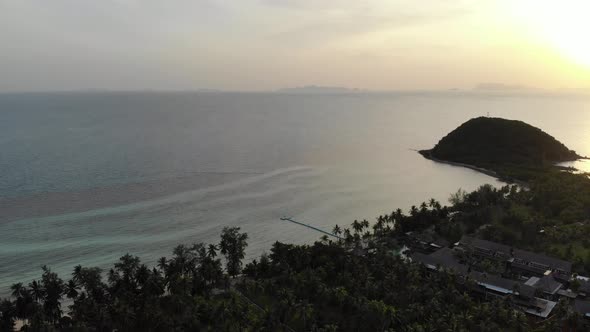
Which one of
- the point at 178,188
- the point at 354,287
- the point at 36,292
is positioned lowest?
the point at 354,287

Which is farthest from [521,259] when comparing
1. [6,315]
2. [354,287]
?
[6,315]

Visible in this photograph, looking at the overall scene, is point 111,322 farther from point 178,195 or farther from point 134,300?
point 178,195

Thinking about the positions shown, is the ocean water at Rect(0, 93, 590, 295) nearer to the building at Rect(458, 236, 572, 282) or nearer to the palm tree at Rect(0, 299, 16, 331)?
the palm tree at Rect(0, 299, 16, 331)

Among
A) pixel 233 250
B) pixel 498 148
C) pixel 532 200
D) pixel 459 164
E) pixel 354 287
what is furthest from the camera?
pixel 498 148

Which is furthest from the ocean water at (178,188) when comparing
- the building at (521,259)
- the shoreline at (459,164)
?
the building at (521,259)

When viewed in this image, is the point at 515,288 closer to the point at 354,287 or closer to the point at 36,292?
the point at 354,287

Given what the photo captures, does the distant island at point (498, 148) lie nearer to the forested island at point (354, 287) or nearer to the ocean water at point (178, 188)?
the ocean water at point (178, 188)

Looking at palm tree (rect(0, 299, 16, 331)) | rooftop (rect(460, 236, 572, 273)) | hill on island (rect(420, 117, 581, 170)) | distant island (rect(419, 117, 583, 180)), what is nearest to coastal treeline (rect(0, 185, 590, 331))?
palm tree (rect(0, 299, 16, 331))
